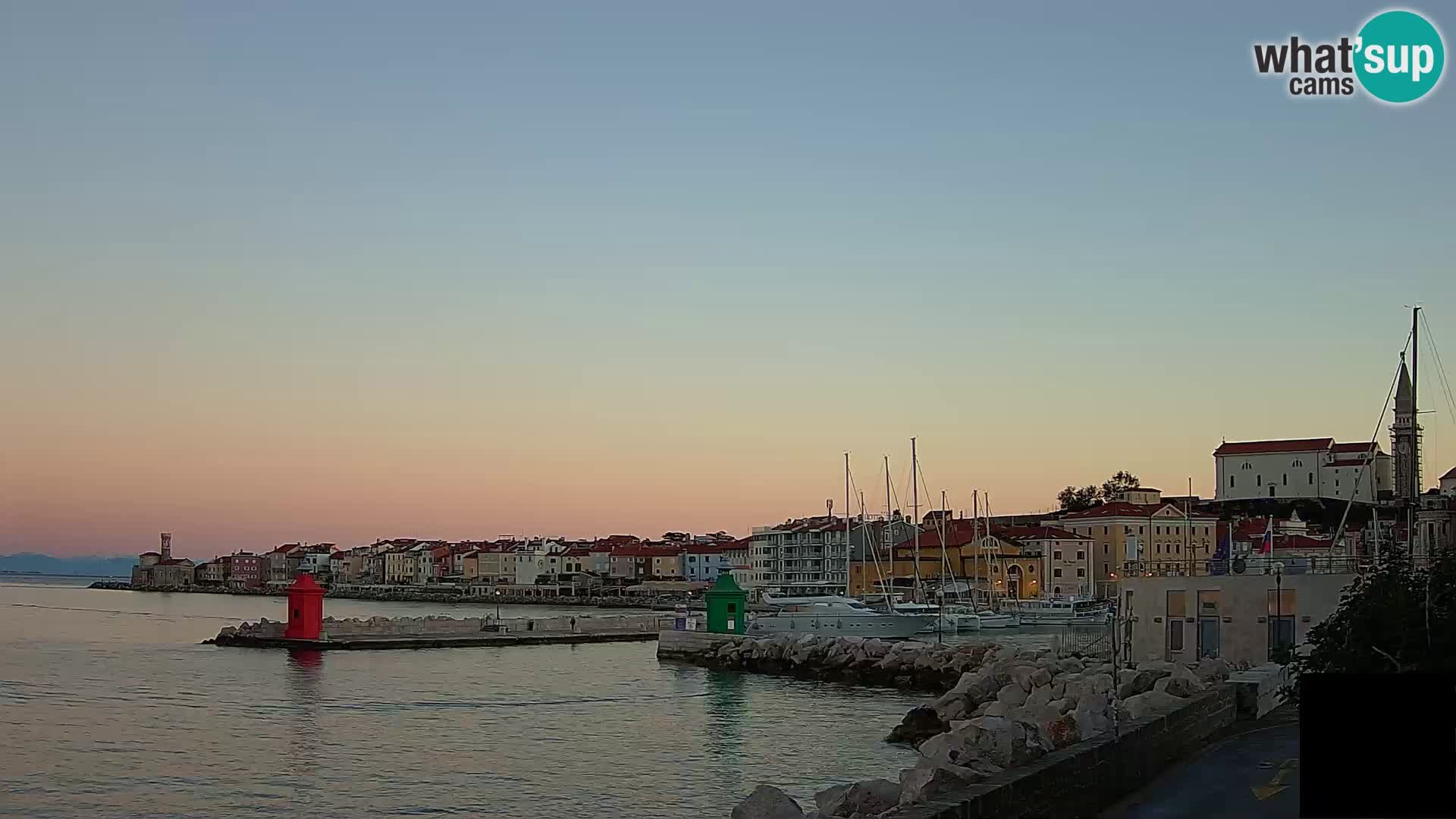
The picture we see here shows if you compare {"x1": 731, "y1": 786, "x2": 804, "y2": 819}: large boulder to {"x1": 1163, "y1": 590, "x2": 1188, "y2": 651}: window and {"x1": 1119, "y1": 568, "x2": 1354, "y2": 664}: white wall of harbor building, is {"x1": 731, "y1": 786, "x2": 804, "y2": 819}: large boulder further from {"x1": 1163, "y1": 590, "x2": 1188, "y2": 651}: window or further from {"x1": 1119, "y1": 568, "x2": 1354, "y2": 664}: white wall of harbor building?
{"x1": 1163, "y1": 590, "x2": 1188, "y2": 651}: window

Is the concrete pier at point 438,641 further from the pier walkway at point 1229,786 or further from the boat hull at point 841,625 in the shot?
the pier walkway at point 1229,786

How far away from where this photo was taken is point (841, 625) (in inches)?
2522

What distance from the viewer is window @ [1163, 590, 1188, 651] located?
98.7 ft

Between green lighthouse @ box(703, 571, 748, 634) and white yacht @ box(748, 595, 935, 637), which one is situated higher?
green lighthouse @ box(703, 571, 748, 634)

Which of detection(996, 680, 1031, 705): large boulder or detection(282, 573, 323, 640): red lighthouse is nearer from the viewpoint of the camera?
detection(996, 680, 1031, 705): large boulder

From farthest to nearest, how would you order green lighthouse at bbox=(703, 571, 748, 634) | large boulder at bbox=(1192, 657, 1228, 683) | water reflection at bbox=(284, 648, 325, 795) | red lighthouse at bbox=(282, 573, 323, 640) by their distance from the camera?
red lighthouse at bbox=(282, 573, 323, 640), green lighthouse at bbox=(703, 571, 748, 634), water reflection at bbox=(284, 648, 325, 795), large boulder at bbox=(1192, 657, 1228, 683)

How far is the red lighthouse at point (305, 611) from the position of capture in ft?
188

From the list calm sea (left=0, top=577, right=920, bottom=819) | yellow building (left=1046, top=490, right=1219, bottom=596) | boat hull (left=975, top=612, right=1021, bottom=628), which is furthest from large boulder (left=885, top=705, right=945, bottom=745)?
yellow building (left=1046, top=490, right=1219, bottom=596)

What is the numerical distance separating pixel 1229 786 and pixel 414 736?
828 inches

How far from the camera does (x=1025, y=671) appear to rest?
30000mm

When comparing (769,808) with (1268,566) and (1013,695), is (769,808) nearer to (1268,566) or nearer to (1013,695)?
(1013,695)

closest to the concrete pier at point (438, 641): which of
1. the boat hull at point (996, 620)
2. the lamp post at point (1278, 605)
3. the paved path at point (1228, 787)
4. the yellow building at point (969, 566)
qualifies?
the boat hull at point (996, 620)

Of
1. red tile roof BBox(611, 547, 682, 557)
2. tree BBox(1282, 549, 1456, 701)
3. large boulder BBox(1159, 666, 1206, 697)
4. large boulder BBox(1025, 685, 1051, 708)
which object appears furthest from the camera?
red tile roof BBox(611, 547, 682, 557)

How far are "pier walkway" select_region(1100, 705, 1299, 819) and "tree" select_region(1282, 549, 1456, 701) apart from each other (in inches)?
41.3
